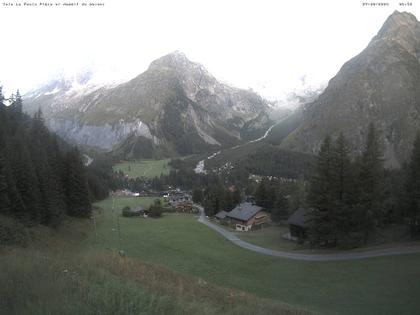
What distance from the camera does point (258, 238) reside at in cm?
6844

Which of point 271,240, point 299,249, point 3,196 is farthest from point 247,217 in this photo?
point 3,196

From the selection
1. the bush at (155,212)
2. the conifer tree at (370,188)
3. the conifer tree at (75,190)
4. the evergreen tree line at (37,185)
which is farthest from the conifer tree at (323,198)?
the bush at (155,212)

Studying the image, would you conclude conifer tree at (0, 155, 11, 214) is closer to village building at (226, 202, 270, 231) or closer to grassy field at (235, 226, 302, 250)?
grassy field at (235, 226, 302, 250)

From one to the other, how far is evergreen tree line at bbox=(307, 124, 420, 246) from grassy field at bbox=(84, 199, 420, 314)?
292 inches

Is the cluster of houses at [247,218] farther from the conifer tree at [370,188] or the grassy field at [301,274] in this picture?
the conifer tree at [370,188]

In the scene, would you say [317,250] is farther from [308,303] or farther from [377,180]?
[308,303]

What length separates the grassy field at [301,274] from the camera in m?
27.5

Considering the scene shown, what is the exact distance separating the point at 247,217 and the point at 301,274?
157 ft

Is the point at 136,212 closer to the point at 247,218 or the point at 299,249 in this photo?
the point at 247,218

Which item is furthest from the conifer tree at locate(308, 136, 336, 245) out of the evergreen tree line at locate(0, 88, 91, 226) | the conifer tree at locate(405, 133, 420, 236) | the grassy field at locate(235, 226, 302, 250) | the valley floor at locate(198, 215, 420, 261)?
the evergreen tree line at locate(0, 88, 91, 226)

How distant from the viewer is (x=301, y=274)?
127 feet

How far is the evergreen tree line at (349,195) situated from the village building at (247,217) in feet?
119

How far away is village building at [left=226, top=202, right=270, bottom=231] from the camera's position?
86.4 metres

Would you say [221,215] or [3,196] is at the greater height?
[3,196]
